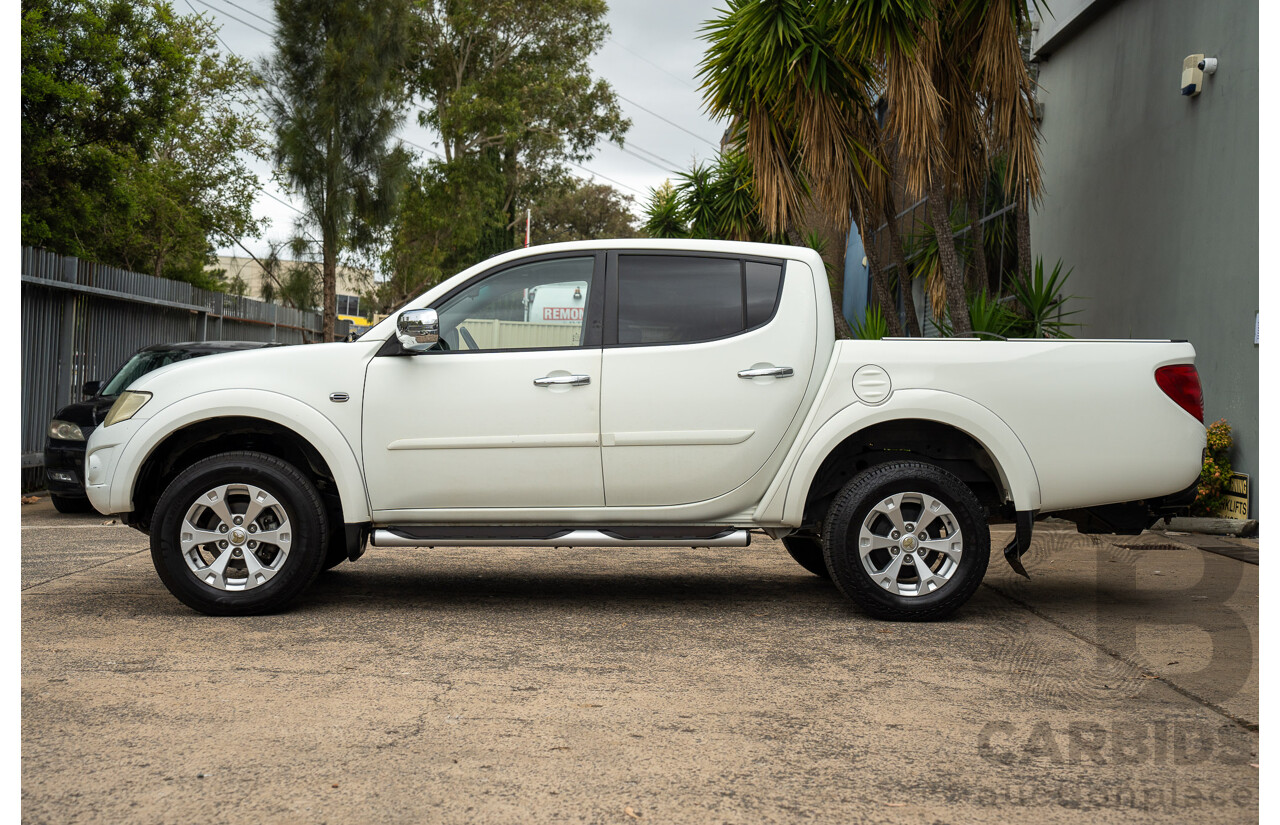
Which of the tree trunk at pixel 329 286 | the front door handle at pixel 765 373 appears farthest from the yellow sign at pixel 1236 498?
the tree trunk at pixel 329 286

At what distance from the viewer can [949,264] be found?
39.7ft

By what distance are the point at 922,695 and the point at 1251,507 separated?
6634 millimetres

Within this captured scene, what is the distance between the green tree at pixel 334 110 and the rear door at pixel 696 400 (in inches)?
686

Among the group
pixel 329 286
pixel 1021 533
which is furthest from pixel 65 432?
pixel 329 286

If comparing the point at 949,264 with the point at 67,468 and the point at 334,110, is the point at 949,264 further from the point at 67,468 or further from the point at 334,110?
the point at 334,110

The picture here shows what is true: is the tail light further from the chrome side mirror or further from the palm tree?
the palm tree

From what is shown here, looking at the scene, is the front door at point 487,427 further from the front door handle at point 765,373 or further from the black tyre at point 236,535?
the front door handle at point 765,373

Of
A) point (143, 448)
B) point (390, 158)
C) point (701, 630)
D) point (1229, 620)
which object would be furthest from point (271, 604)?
point (390, 158)

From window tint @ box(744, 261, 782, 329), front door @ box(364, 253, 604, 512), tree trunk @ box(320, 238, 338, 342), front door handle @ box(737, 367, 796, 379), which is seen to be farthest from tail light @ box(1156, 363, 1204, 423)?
tree trunk @ box(320, 238, 338, 342)

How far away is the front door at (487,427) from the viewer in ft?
19.2

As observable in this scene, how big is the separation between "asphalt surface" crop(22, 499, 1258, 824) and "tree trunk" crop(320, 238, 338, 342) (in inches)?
627

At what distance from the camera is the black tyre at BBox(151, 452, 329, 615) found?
229 inches

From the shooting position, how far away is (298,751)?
376 cm

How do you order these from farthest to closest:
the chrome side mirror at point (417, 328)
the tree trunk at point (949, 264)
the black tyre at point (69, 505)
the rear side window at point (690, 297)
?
the tree trunk at point (949, 264) → the black tyre at point (69, 505) → the rear side window at point (690, 297) → the chrome side mirror at point (417, 328)
